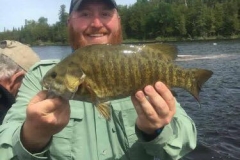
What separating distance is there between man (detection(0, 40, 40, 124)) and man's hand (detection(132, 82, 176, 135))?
6.97ft

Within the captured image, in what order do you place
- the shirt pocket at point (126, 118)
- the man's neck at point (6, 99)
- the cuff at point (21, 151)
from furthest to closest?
the man's neck at point (6, 99)
the shirt pocket at point (126, 118)
the cuff at point (21, 151)

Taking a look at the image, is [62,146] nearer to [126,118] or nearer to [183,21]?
[126,118]

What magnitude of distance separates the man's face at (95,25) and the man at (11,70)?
4.02 ft

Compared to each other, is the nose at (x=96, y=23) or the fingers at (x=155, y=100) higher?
the nose at (x=96, y=23)

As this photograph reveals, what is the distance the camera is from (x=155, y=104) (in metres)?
2.91

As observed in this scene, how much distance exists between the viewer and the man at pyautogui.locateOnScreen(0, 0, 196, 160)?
2867 millimetres

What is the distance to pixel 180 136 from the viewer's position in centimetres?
347

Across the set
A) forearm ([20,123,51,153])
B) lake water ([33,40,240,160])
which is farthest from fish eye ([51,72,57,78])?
lake water ([33,40,240,160])

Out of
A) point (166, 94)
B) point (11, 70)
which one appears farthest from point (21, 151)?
point (11, 70)

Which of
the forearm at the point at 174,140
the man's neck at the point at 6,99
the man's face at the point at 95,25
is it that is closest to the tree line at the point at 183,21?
the man's neck at the point at 6,99

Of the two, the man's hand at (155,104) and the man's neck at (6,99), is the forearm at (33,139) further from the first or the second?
the man's neck at (6,99)

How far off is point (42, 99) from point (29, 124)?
0.24m

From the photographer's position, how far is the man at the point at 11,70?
455 cm

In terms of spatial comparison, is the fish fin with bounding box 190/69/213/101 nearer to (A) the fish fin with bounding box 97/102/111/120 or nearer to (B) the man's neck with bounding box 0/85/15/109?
(A) the fish fin with bounding box 97/102/111/120
